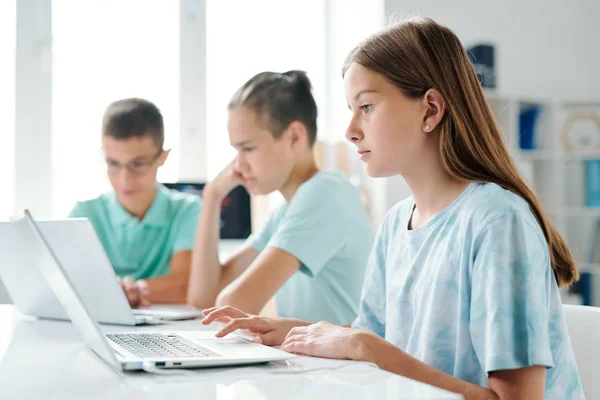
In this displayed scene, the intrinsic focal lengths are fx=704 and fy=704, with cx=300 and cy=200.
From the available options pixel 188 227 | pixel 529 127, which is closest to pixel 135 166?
pixel 188 227

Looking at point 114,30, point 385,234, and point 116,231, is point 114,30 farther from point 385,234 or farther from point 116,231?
point 385,234

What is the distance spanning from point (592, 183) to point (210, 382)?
12.8ft

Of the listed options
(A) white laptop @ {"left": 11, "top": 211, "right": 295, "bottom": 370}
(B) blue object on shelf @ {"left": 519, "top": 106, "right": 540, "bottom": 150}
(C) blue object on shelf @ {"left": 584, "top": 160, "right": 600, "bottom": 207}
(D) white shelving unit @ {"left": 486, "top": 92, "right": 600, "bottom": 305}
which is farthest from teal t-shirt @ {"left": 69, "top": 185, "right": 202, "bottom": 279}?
(C) blue object on shelf @ {"left": 584, "top": 160, "right": 600, "bottom": 207}

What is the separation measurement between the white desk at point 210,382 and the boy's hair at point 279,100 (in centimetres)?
93

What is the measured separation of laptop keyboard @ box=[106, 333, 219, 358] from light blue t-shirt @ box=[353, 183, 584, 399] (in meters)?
0.35

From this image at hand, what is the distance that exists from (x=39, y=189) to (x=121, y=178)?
1472 mm

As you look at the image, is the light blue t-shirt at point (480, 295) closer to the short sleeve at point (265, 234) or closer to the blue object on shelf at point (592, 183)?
the short sleeve at point (265, 234)

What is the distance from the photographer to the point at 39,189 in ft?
11.0

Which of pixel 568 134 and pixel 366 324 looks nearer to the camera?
pixel 366 324

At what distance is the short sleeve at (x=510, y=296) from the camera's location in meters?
0.89

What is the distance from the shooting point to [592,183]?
421 centimetres

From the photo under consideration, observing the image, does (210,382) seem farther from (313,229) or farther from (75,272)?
(313,229)

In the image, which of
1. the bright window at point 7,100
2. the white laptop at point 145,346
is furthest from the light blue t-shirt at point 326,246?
the bright window at point 7,100

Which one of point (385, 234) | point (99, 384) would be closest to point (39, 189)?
point (385, 234)
